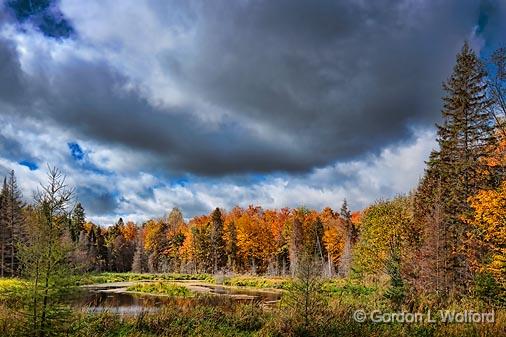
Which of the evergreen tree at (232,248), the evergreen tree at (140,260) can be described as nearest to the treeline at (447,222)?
the evergreen tree at (232,248)

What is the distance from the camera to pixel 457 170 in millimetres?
29547

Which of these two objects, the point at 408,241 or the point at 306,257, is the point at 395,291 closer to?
the point at 306,257

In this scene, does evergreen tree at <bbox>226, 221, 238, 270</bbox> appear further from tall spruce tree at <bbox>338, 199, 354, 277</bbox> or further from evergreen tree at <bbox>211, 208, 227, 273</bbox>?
tall spruce tree at <bbox>338, 199, 354, 277</bbox>

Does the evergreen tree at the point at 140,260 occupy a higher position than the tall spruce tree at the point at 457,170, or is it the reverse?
the tall spruce tree at the point at 457,170

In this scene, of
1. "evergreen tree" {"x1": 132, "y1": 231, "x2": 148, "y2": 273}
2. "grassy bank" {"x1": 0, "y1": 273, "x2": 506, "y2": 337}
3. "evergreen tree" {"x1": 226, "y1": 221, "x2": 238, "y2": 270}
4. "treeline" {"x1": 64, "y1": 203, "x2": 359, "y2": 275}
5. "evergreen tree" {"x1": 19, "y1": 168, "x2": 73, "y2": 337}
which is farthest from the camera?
"evergreen tree" {"x1": 132, "y1": 231, "x2": 148, "y2": 273}

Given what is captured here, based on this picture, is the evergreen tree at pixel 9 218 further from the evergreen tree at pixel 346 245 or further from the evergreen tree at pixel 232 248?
the evergreen tree at pixel 346 245

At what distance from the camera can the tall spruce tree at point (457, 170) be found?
27078 mm

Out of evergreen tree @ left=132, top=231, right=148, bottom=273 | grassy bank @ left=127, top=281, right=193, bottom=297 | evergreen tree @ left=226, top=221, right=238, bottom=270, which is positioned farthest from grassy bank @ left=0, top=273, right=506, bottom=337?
evergreen tree @ left=132, top=231, right=148, bottom=273

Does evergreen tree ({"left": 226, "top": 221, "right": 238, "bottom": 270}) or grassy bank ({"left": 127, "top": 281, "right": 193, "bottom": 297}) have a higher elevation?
evergreen tree ({"left": 226, "top": 221, "right": 238, "bottom": 270})

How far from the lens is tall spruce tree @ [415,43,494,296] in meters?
27.1

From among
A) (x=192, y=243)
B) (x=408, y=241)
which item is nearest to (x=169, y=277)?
(x=192, y=243)

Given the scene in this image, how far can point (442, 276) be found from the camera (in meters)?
27.2

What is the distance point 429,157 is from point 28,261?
109 feet

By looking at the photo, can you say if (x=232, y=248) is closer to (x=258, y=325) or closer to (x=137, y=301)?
(x=137, y=301)
